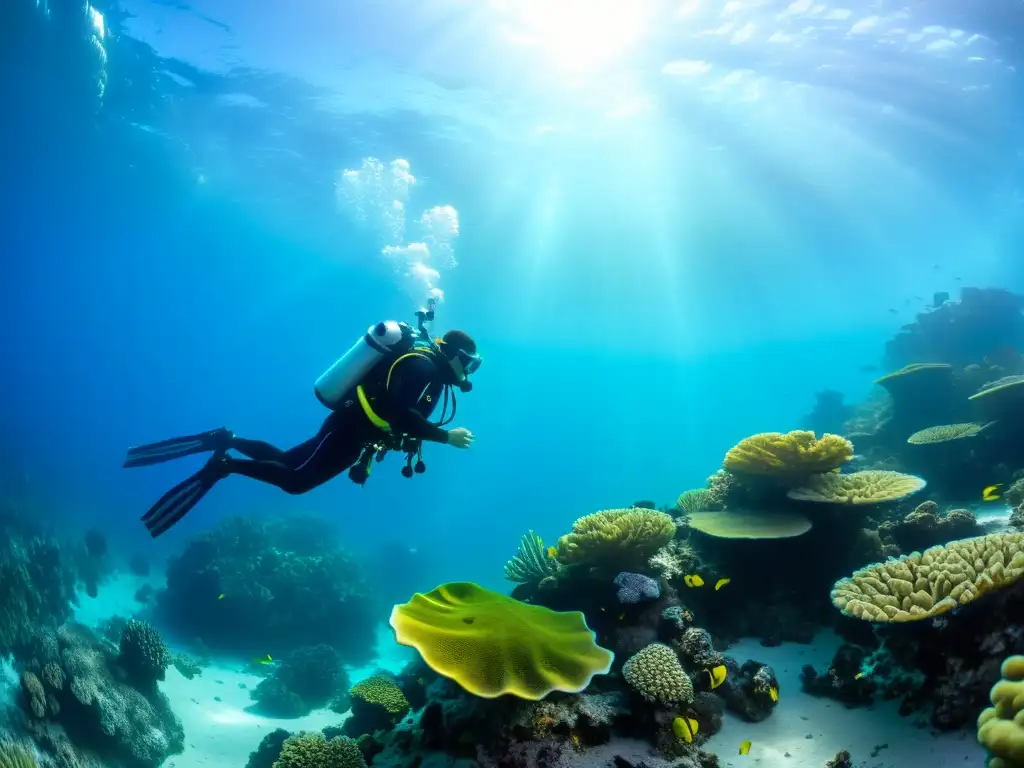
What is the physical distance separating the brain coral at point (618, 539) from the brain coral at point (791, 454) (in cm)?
143

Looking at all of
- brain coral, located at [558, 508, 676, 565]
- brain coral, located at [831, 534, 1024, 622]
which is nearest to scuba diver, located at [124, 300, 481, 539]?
brain coral, located at [558, 508, 676, 565]

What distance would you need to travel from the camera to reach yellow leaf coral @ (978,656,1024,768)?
2.33 m

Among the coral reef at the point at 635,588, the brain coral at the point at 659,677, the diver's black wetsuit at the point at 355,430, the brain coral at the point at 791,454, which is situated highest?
the diver's black wetsuit at the point at 355,430

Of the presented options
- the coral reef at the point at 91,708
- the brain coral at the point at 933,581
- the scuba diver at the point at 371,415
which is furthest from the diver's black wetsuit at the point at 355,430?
the coral reef at the point at 91,708

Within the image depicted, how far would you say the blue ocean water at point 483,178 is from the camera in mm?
23281

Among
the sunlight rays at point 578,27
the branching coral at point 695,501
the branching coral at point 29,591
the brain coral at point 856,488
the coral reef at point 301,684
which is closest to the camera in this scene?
the brain coral at point 856,488

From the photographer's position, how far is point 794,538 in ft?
20.7

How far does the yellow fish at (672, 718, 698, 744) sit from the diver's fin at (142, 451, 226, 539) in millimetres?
6263

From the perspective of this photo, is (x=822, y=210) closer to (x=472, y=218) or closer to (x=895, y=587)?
(x=472, y=218)

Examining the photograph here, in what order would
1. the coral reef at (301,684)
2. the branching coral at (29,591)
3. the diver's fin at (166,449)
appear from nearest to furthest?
the diver's fin at (166,449), the branching coral at (29,591), the coral reef at (301,684)

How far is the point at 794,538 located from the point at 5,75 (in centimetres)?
3817

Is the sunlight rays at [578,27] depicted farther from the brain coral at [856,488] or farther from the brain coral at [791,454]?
the brain coral at [856,488]

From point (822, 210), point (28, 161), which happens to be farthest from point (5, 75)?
point (822, 210)

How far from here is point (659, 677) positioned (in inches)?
172
